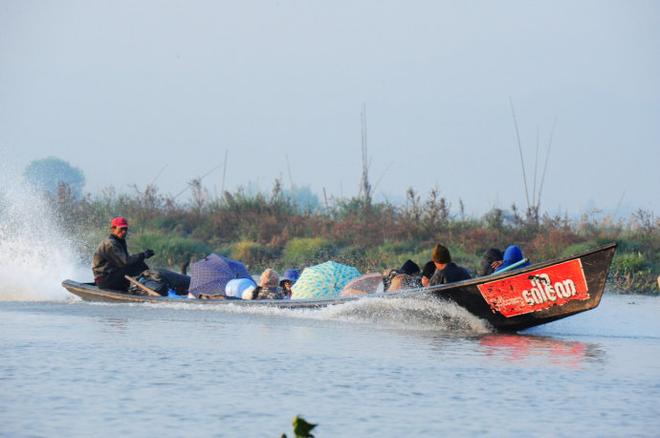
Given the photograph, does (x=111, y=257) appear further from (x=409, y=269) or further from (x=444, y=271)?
(x=444, y=271)

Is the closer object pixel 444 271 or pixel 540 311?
pixel 540 311

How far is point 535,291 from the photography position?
14.7 m

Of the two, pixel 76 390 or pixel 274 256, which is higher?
pixel 274 256

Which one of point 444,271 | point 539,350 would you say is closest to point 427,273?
point 444,271

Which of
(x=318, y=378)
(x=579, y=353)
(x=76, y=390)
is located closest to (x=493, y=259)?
(x=579, y=353)

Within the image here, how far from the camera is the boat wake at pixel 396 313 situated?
15211 millimetres

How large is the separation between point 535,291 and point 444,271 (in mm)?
1191

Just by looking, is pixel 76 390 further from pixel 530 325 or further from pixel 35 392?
pixel 530 325

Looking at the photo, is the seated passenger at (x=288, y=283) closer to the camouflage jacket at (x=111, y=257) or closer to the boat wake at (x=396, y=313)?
the boat wake at (x=396, y=313)

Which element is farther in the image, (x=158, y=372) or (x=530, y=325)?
(x=530, y=325)

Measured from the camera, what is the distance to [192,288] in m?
→ 17.8

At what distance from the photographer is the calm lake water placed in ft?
30.6

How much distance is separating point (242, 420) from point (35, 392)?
204 cm

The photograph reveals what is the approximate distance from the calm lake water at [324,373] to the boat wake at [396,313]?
21 millimetres
